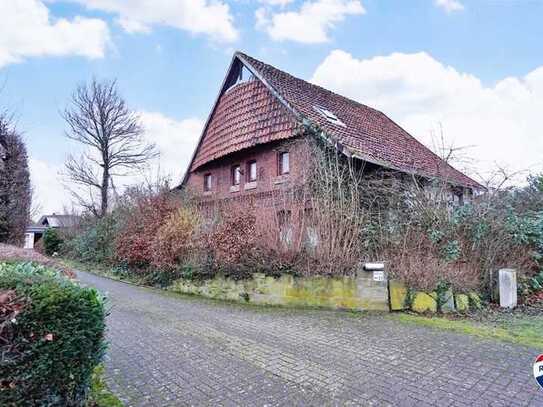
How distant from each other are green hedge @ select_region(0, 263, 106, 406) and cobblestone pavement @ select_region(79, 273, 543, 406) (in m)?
1.06

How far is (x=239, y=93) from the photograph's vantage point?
56.2 feet

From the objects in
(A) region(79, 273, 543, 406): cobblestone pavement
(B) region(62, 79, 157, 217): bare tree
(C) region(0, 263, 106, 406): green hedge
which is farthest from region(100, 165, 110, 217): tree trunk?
(C) region(0, 263, 106, 406): green hedge

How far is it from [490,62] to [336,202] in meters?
6.03

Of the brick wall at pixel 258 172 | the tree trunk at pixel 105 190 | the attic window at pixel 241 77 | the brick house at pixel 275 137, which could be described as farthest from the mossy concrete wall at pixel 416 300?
the tree trunk at pixel 105 190

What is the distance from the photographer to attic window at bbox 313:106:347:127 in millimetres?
14577

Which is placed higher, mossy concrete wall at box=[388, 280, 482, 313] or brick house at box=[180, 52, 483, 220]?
brick house at box=[180, 52, 483, 220]

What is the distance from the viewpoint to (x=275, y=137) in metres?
14.2

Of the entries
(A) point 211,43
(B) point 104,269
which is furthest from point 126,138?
(A) point 211,43

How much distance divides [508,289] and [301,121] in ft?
25.7

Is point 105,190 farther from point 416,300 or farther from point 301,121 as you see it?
point 416,300

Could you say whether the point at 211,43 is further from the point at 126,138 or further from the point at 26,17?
the point at 126,138

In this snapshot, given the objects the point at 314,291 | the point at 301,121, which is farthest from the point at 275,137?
the point at 314,291

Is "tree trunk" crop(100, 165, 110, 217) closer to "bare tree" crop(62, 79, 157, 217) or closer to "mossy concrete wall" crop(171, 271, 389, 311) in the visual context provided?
"bare tree" crop(62, 79, 157, 217)

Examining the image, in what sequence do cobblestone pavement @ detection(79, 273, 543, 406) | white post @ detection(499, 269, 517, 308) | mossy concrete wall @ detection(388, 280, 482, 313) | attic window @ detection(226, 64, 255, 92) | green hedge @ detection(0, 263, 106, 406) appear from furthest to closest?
attic window @ detection(226, 64, 255, 92) → white post @ detection(499, 269, 517, 308) → mossy concrete wall @ detection(388, 280, 482, 313) → cobblestone pavement @ detection(79, 273, 543, 406) → green hedge @ detection(0, 263, 106, 406)
